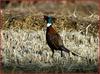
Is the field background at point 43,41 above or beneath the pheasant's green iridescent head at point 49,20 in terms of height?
beneath

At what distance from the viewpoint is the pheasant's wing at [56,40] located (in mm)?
5483

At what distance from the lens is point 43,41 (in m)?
5.54

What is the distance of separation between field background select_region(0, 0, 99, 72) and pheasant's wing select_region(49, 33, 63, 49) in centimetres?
4

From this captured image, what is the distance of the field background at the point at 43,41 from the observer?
18.0 ft

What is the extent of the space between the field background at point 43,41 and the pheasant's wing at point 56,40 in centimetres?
4

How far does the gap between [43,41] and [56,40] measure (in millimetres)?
127

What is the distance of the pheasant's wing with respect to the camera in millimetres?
5483

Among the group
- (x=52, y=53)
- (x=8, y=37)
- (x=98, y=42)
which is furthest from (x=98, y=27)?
(x=8, y=37)

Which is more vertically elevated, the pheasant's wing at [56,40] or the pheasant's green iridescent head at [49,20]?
the pheasant's green iridescent head at [49,20]

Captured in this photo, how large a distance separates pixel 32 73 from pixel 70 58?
0.38 m

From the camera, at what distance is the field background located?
548 cm

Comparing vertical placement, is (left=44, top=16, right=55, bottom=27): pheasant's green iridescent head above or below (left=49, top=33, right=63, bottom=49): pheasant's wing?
above

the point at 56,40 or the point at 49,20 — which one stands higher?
the point at 49,20

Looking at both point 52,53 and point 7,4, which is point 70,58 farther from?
point 7,4
